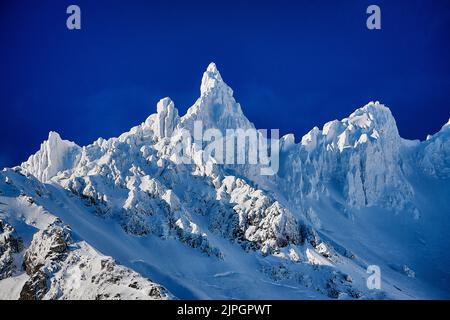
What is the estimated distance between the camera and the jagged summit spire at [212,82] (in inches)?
7490

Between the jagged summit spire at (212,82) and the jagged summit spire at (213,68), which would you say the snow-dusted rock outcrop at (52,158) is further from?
the jagged summit spire at (213,68)

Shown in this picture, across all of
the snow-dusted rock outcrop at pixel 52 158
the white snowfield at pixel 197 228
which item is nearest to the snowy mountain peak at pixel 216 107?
the white snowfield at pixel 197 228

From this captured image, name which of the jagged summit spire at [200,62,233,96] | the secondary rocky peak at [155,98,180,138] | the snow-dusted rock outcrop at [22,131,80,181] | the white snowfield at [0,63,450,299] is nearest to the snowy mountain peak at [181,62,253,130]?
the jagged summit spire at [200,62,233,96]

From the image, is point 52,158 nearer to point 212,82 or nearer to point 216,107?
point 216,107

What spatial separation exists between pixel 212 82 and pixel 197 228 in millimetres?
85222

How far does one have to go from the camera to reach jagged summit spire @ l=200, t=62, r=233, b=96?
190m

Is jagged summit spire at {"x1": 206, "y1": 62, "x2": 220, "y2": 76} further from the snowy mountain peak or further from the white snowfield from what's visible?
the white snowfield

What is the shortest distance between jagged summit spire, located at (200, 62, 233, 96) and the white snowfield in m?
0.55

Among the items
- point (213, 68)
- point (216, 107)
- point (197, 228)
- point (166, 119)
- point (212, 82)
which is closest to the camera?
point (197, 228)

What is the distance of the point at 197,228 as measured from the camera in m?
119

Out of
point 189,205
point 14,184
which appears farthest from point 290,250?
point 14,184

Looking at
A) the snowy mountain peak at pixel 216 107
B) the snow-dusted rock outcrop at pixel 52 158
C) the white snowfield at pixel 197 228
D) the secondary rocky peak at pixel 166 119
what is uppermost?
the snowy mountain peak at pixel 216 107

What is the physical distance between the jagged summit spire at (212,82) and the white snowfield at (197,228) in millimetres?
546

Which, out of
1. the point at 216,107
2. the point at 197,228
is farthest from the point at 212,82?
the point at 197,228
